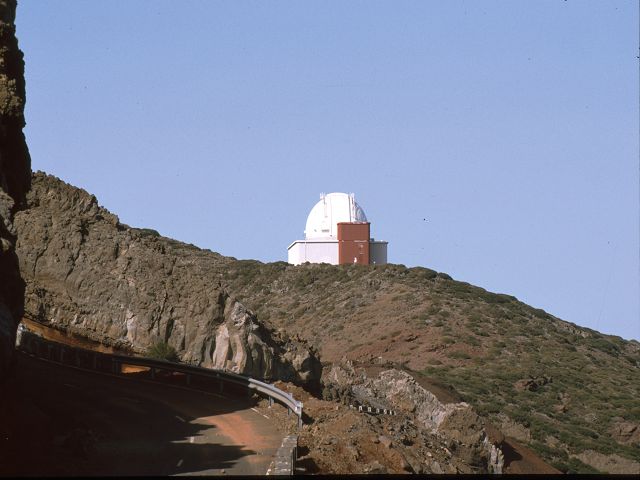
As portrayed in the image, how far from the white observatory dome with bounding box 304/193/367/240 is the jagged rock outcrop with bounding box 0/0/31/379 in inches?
2399

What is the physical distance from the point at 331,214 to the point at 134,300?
168ft

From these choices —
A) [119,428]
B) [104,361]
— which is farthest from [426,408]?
[119,428]

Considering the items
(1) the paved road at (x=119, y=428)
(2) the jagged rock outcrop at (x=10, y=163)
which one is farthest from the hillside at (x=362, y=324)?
(2) the jagged rock outcrop at (x=10, y=163)

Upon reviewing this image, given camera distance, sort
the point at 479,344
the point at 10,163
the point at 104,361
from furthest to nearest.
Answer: the point at 479,344 < the point at 104,361 < the point at 10,163

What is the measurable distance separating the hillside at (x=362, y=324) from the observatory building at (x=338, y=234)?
1.03 m

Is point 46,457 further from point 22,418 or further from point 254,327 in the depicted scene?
point 254,327

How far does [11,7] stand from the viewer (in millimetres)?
24594

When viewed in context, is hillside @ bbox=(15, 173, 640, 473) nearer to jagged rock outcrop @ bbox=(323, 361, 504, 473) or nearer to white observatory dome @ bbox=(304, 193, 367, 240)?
jagged rock outcrop @ bbox=(323, 361, 504, 473)

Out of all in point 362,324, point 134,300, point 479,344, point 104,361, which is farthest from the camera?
point 362,324

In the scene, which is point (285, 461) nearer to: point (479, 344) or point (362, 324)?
point (479, 344)

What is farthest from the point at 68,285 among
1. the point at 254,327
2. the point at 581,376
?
the point at 581,376

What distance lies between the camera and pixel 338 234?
282 ft

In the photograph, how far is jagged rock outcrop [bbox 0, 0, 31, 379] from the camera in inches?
798

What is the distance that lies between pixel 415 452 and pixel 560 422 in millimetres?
29226
